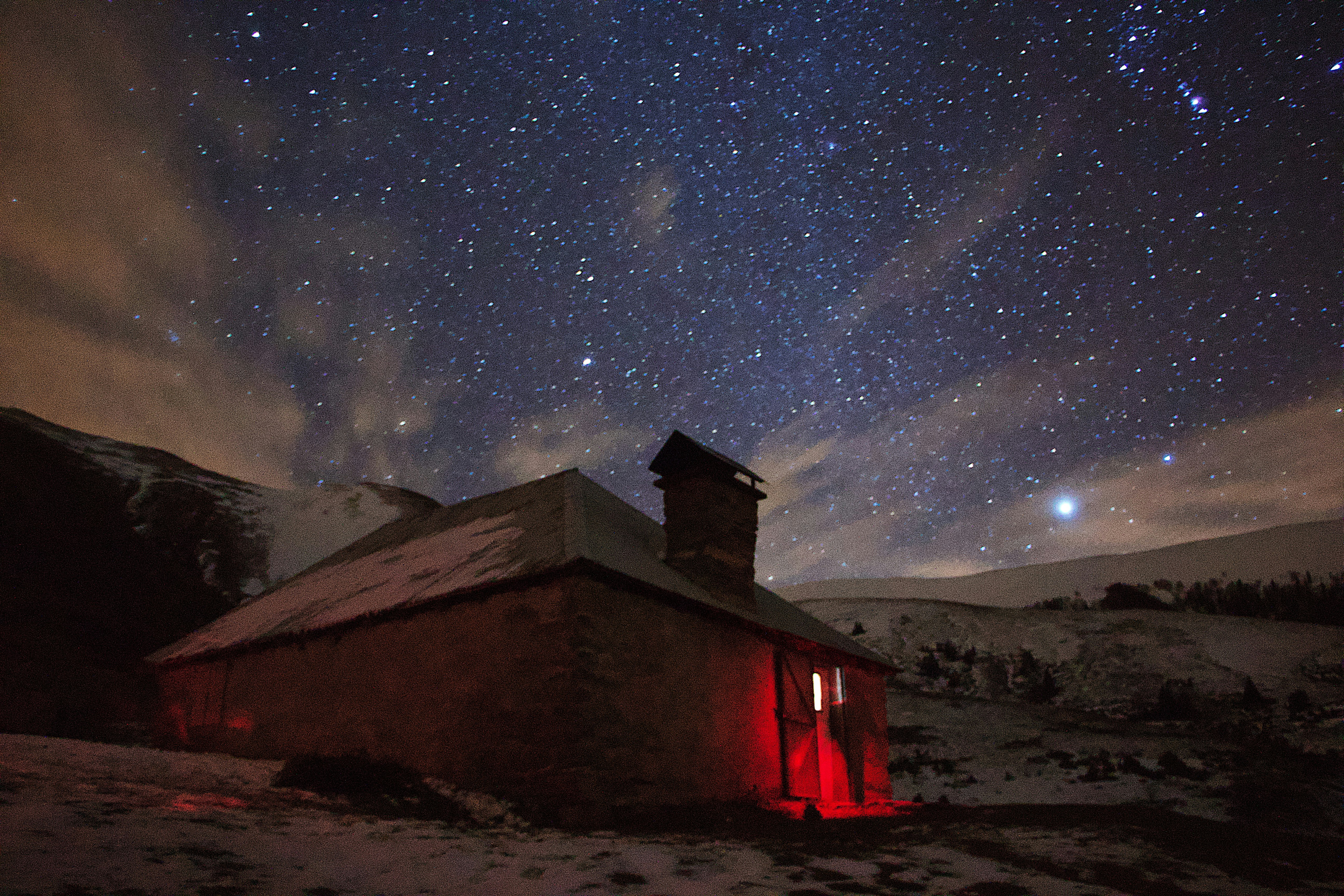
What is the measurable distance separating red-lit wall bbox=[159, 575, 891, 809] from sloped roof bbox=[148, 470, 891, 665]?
31 cm

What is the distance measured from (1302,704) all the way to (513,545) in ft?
71.2

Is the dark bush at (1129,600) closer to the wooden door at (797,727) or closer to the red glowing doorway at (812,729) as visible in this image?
the red glowing doorway at (812,729)

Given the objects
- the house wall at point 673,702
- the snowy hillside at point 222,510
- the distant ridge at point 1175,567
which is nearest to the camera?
the house wall at point 673,702

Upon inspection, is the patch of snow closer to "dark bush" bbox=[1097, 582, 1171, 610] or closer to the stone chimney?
the stone chimney

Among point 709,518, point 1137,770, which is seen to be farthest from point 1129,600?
point 709,518

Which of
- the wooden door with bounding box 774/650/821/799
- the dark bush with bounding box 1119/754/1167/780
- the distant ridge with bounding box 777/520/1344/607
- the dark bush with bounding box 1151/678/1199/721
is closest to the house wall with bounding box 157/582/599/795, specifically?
the wooden door with bounding box 774/650/821/799

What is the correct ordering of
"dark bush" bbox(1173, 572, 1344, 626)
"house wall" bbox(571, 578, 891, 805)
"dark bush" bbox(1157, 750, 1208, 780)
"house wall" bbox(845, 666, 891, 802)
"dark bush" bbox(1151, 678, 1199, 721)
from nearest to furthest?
"house wall" bbox(571, 578, 891, 805), "house wall" bbox(845, 666, 891, 802), "dark bush" bbox(1157, 750, 1208, 780), "dark bush" bbox(1151, 678, 1199, 721), "dark bush" bbox(1173, 572, 1344, 626)

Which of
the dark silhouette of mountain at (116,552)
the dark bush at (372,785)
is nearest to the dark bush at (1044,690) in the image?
the dark bush at (372,785)

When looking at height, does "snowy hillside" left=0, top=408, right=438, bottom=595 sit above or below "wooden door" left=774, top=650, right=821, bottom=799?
above

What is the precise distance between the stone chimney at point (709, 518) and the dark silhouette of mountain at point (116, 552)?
638 inches

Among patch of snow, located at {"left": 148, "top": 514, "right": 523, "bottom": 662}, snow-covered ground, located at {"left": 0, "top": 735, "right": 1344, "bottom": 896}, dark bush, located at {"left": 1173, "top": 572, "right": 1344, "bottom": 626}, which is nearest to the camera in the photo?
snow-covered ground, located at {"left": 0, "top": 735, "right": 1344, "bottom": 896}

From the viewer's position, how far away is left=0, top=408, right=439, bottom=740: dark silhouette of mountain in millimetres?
20162

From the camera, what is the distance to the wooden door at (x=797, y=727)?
11.9 meters

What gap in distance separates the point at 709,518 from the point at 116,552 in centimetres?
2920
